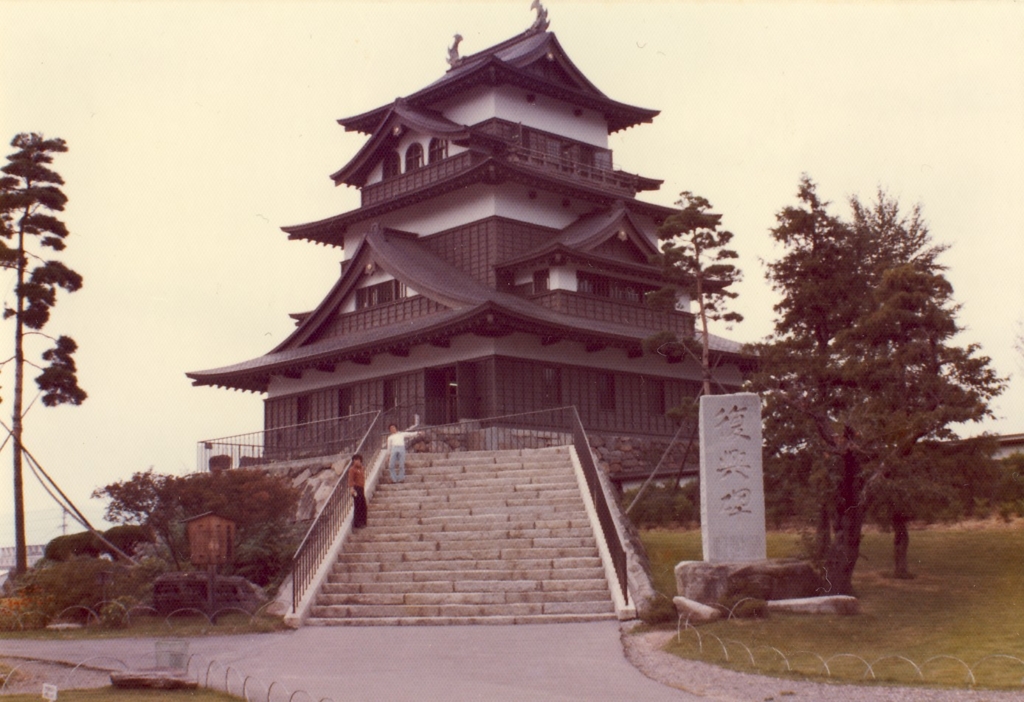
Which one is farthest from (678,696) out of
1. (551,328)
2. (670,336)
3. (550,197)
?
(550,197)

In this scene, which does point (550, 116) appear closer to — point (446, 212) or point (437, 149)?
point (437, 149)

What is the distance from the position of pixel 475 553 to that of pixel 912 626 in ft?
26.1

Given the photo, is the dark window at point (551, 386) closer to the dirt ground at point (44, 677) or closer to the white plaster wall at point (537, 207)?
the white plaster wall at point (537, 207)

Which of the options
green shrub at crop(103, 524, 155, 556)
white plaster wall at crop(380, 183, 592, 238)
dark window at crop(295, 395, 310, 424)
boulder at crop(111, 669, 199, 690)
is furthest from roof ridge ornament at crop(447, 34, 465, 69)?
boulder at crop(111, 669, 199, 690)

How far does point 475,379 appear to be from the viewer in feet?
109

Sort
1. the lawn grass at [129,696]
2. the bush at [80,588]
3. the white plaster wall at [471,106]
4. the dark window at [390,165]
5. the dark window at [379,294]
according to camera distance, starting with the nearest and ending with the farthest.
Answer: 1. the lawn grass at [129,696]
2. the bush at [80,588]
3. the dark window at [379,294]
4. the white plaster wall at [471,106]
5. the dark window at [390,165]

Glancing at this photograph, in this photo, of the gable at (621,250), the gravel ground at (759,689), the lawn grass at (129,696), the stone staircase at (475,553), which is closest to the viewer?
the gravel ground at (759,689)

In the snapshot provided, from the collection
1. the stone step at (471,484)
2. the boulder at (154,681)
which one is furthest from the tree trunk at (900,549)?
the boulder at (154,681)

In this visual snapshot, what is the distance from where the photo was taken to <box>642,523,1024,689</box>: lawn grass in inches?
492

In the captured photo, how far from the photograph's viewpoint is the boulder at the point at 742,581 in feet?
53.2

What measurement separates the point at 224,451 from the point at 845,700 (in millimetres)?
26212

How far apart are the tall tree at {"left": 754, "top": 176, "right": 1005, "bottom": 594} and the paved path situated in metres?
4.86

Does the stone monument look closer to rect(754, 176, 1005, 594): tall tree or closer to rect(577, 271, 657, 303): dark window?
rect(754, 176, 1005, 594): tall tree

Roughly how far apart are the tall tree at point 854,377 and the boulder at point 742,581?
1.30 metres
